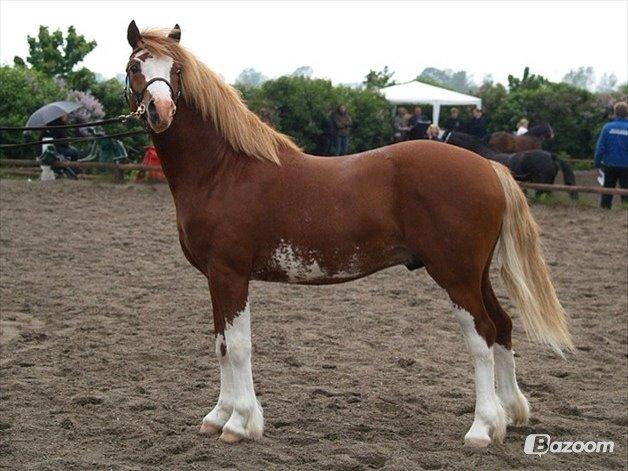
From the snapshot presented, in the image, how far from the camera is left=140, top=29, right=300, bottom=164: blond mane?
495 cm

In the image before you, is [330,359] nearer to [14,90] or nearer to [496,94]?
[14,90]

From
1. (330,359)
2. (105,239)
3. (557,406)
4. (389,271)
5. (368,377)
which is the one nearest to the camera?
(557,406)

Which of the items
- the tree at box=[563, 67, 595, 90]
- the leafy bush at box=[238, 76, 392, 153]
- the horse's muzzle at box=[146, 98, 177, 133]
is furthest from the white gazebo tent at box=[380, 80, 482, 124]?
the tree at box=[563, 67, 595, 90]

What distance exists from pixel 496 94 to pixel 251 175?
2050 cm

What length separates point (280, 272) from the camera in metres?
5.00

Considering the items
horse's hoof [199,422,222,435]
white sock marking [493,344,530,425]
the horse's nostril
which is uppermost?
the horse's nostril

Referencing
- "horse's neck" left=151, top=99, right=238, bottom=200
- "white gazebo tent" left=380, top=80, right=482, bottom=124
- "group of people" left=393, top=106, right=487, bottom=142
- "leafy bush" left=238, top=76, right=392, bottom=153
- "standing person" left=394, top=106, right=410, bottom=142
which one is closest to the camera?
"horse's neck" left=151, top=99, right=238, bottom=200

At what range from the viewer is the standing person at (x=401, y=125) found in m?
20.4

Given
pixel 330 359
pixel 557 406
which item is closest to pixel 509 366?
pixel 557 406

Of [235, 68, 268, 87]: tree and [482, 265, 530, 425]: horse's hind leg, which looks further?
[235, 68, 268, 87]: tree

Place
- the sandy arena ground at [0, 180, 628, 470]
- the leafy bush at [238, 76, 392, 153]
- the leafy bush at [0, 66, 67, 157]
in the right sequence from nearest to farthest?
1. the sandy arena ground at [0, 180, 628, 470]
2. the leafy bush at [0, 66, 67, 157]
3. the leafy bush at [238, 76, 392, 153]

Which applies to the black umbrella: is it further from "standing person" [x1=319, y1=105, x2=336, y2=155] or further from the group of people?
the group of people

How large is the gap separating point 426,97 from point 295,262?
18529 mm

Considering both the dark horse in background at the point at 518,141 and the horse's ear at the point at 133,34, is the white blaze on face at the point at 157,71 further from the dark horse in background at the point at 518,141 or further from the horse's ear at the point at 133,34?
the dark horse in background at the point at 518,141
